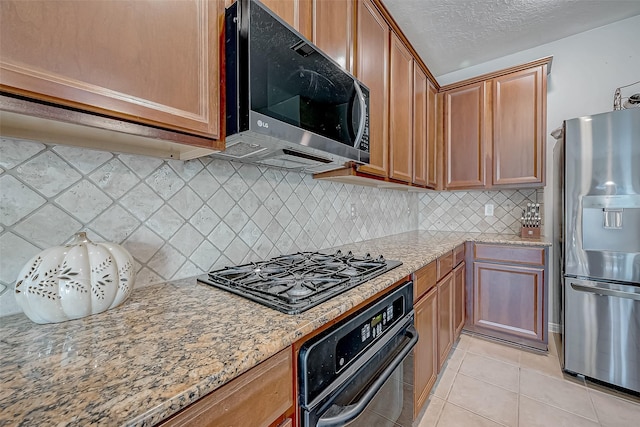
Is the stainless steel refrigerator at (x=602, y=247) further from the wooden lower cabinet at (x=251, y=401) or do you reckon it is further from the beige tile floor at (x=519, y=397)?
the wooden lower cabinet at (x=251, y=401)

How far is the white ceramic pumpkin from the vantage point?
2.03 feet

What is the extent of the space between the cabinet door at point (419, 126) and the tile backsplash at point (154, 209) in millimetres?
920

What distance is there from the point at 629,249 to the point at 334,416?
2.04 m

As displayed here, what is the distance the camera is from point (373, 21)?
62.5 inches

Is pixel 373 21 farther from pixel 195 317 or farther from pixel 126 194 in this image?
pixel 195 317

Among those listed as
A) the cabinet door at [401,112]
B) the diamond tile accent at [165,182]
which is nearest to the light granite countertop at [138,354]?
the diamond tile accent at [165,182]

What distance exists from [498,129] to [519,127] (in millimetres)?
150

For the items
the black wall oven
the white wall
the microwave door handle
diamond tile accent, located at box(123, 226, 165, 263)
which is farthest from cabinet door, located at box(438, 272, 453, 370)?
diamond tile accent, located at box(123, 226, 165, 263)

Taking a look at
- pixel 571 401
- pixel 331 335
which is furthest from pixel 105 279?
pixel 571 401

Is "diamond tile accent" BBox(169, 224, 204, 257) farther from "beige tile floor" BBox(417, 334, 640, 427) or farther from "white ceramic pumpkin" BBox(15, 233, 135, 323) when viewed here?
"beige tile floor" BBox(417, 334, 640, 427)

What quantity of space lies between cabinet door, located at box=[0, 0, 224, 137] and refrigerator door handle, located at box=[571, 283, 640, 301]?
234cm

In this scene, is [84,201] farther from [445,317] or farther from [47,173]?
[445,317]

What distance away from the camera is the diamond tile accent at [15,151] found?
69 cm

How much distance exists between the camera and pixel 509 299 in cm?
220
